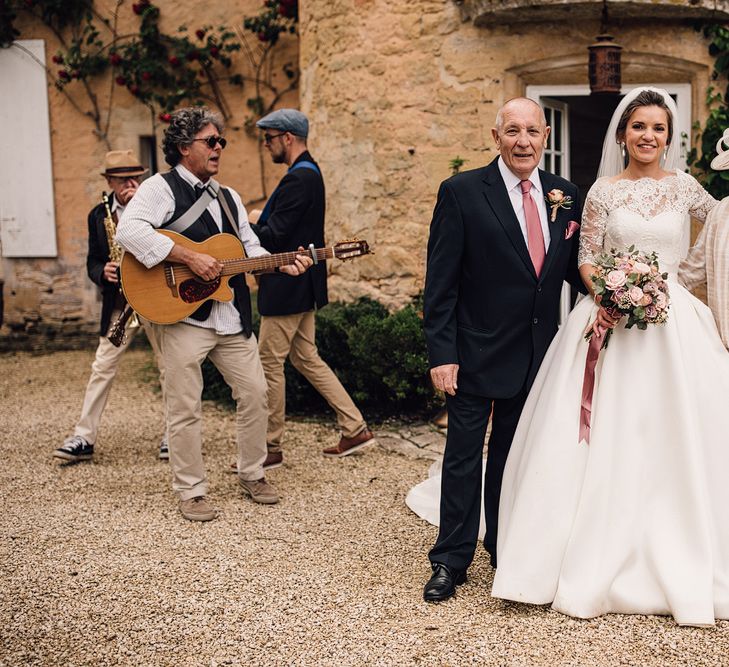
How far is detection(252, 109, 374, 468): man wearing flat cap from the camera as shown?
5.29m

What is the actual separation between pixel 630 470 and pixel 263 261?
2.27 m

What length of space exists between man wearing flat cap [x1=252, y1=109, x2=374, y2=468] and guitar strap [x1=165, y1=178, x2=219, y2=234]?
613 millimetres

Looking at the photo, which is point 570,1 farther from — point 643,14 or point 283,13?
point 283,13

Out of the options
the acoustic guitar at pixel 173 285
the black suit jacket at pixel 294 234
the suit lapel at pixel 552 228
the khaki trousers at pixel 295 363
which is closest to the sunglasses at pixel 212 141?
the acoustic guitar at pixel 173 285

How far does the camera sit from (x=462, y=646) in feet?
10.5

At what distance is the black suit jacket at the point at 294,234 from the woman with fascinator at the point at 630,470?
2.16 m

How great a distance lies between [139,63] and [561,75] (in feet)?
16.3

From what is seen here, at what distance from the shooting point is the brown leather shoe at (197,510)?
4.66 metres

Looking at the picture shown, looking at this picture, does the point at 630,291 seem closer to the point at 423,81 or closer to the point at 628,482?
the point at 628,482

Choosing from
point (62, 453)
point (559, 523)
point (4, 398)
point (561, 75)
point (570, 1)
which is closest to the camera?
point (559, 523)

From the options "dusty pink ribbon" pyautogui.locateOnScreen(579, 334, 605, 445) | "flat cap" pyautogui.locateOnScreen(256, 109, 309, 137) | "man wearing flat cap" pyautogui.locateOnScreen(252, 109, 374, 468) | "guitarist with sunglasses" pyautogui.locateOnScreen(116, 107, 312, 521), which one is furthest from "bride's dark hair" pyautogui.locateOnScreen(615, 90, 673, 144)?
"flat cap" pyautogui.locateOnScreen(256, 109, 309, 137)

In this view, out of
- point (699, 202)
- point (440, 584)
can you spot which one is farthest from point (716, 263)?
point (440, 584)

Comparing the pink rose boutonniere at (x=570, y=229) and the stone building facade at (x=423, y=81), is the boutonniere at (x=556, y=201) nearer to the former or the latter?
the pink rose boutonniere at (x=570, y=229)

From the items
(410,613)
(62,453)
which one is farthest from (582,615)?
(62,453)
